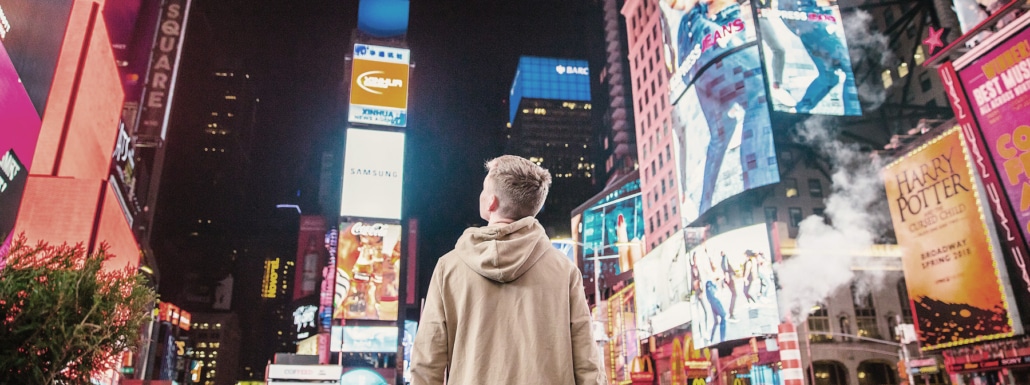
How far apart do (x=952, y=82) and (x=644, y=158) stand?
4303cm

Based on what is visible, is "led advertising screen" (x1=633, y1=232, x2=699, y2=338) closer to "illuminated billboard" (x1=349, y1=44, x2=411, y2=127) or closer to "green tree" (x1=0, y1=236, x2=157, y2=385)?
"illuminated billboard" (x1=349, y1=44, x2=411, y2=127)

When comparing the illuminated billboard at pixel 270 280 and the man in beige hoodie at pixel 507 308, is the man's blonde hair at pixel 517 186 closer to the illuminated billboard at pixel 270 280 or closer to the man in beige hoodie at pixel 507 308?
the man in beige hoodie at pixel 507 308

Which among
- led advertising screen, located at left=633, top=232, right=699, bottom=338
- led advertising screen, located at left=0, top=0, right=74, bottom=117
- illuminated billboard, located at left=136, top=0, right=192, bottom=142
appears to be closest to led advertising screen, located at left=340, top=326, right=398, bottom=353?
led advertising screen, located at left=633, top=232, right=699, bottom=338

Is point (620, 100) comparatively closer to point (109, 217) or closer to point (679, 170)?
point (679, 170)

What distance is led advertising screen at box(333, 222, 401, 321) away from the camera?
38.9m

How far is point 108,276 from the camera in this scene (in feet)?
14.1

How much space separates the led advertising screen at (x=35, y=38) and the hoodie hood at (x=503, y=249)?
523 centimetres

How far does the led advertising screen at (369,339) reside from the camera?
3803 cm

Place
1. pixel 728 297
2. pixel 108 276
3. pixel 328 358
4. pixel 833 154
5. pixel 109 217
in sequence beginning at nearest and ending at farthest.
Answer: pixel 108 276 → pixel 109 217 → pixel 728 297 → pixel 328 358 → pixel 833 154

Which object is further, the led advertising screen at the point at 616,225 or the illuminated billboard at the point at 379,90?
the led advertising screen at the point at 616,225

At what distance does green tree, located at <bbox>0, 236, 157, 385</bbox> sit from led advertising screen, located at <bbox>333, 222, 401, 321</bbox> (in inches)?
1406

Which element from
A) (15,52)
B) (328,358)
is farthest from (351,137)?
(15,52)

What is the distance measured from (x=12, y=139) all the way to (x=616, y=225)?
57217mm

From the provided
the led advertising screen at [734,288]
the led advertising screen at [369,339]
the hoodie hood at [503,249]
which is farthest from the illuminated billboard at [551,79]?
the hoodie hood at [503,249]
